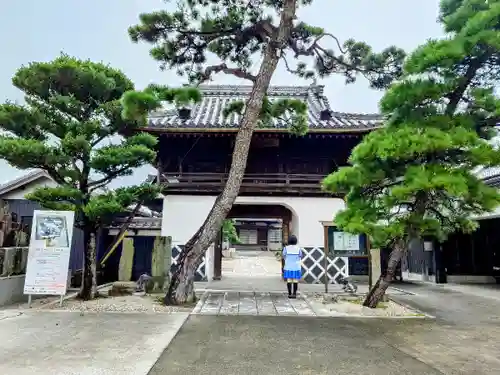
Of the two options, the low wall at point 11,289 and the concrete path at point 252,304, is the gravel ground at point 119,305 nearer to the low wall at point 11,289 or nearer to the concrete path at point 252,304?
the concrete path at point 252,304

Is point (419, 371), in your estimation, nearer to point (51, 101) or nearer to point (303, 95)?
point (51, 101)

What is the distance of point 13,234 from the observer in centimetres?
820

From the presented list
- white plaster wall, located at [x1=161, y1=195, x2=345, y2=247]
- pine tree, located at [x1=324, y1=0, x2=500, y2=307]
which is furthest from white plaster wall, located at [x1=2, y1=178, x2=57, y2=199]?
pine tree, located at [x1=324, y1=0, x2=500, y2=307]

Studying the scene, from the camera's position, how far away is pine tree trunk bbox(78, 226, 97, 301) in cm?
794

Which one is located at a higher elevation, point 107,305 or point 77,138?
point 77,138

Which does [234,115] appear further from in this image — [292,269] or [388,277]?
[388,277]

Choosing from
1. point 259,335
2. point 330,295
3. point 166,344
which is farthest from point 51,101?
point 330,295

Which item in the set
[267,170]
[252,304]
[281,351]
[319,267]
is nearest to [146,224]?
[267,170]

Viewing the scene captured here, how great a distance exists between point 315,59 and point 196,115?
620 cm

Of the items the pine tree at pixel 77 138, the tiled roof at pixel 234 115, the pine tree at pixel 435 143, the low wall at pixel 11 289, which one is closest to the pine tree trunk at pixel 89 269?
the pine tree at pixel 77 138

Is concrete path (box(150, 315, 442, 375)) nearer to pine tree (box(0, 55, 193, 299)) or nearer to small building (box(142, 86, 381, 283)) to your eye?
pine tree (box(0, 55, 193, 299))

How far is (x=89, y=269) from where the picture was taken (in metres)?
8.02

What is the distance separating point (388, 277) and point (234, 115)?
871 centimetres

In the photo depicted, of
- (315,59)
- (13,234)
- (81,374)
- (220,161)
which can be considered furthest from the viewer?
(220,161)
